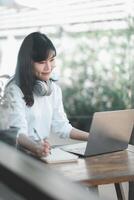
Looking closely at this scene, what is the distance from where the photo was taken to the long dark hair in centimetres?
198

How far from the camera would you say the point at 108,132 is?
65.7 inches

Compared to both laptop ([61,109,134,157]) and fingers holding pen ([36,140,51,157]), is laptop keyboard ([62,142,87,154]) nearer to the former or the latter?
laptop ([61,109,134,157])

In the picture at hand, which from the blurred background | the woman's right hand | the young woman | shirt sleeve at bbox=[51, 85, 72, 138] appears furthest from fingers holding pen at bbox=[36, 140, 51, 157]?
the blurred background

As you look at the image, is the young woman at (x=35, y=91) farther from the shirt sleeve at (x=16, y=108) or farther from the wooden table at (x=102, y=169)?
the wooden table at (x=102, y=169)

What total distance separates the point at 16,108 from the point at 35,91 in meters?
0.17

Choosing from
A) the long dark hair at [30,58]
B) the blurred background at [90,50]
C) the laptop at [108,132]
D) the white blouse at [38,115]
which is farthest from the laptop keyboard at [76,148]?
the blurred background at [90,50]

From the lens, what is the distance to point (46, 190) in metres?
0.43

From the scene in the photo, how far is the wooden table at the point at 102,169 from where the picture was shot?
1.37 metres

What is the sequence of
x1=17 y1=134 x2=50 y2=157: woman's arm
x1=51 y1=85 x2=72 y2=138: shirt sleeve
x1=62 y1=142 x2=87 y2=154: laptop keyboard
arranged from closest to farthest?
x1=17 y1=134 x2=50 y2=157: woman's arm, x1=62 y1=142 x2=87 y2=154: laptop keyboard, x1=51 y1=85 x2=72 y2=138: shirt sleeve

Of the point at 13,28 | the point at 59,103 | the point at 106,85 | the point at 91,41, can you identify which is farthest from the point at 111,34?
the point at 59,103

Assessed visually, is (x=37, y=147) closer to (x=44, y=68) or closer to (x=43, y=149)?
(x=43, y=149)

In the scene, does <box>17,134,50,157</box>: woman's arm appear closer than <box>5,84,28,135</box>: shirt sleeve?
Yes

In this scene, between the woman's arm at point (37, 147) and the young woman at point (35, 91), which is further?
the young woman at point (35, 91)

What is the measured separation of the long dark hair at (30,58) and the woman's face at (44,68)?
0.02 m
